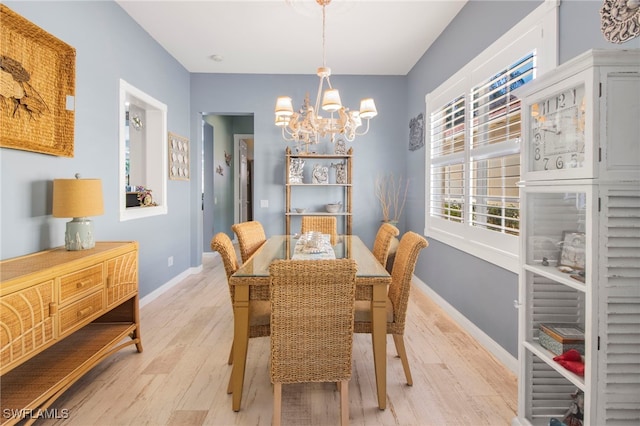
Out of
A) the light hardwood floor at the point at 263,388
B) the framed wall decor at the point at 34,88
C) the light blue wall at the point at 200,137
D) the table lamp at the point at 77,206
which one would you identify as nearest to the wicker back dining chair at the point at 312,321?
the light hardwood floor at the point at 263,388

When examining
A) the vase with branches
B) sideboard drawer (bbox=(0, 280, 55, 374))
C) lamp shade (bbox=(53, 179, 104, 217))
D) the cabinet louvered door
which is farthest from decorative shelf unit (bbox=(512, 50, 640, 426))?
the vase with branches

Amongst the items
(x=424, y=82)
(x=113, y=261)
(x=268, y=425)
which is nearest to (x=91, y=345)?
(x=113, y=261)

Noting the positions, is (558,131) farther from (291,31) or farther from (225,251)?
(291,31)

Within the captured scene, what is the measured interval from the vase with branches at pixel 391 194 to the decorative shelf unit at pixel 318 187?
1.68 ft

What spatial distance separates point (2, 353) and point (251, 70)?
4334 millimetres

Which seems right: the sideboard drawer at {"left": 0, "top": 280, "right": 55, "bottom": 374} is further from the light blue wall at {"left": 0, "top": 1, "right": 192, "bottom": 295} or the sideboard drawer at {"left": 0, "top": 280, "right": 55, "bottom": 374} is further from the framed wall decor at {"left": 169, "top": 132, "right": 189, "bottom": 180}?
the framed wall decor at {"left": 169, "top": 132, "right": 189, "bottom": 180}

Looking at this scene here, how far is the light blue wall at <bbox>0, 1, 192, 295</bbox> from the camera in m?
2.16

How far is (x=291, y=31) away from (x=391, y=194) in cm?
261

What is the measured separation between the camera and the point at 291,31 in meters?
3.68

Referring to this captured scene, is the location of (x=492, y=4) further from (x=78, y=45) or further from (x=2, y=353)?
(x=2, y=353)

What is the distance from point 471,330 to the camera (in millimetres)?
2980

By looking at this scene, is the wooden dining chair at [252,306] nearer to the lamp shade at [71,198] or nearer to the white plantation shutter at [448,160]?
the lamp shade at [71,198]

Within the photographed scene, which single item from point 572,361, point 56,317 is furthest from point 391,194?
point 56,317

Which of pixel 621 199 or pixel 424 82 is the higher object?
pixel 424 82
